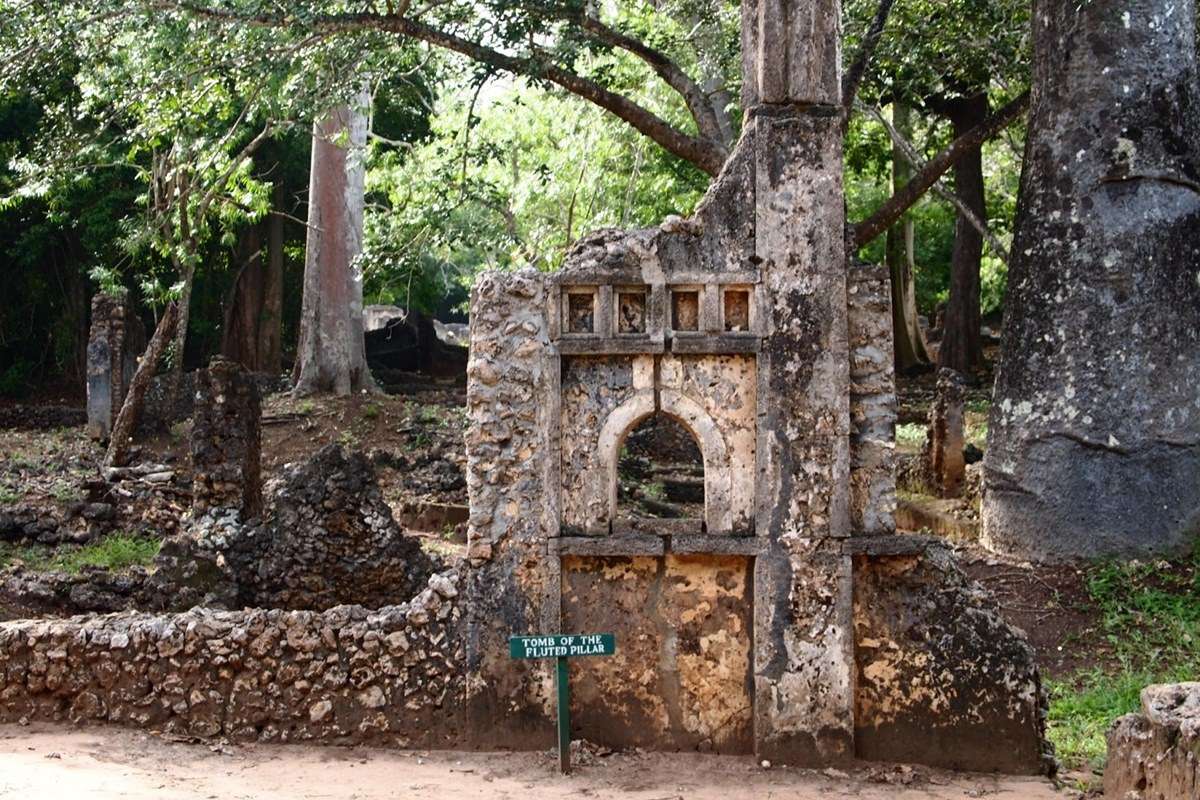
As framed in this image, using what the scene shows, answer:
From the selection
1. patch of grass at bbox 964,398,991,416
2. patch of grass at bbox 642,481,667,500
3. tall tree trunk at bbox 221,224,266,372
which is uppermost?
tall tree trunk at bbox 221,224,266,372

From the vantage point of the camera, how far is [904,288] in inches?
899

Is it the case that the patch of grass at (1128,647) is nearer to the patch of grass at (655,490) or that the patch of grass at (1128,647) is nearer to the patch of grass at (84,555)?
the patch of grass at (655,490)

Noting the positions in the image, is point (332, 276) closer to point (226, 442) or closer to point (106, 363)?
point (106, 363)

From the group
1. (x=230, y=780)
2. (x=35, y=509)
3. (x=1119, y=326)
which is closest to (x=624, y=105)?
(x=1119, y=326)

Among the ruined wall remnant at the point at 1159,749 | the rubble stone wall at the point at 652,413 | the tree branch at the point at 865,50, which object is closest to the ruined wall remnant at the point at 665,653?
the rubble stone wall at the point at 652,413

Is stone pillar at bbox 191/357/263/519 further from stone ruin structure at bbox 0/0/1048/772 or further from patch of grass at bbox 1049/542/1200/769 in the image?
patch of grass at bbox 1049/542/1200/769

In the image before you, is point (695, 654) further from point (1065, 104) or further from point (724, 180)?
point (1065, 104)

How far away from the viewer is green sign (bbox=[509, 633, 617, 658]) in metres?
6.45

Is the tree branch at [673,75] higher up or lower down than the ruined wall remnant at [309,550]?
higher up

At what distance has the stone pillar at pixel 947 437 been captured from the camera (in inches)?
538

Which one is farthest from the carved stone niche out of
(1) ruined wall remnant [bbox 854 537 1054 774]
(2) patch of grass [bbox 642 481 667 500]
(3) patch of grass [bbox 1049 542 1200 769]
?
(2) patch of grass [bbox 642 481 667 500]

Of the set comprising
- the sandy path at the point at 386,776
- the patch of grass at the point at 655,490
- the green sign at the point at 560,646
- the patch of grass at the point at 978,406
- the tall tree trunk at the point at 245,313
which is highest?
the tall tree trunk at the point at 245,313

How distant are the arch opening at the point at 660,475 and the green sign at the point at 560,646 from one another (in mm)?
6443

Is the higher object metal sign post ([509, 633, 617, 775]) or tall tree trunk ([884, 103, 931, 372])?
tall tree trunk ([884, 103, 931, 372])
